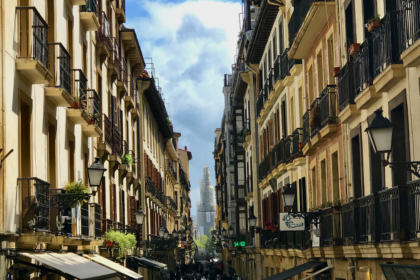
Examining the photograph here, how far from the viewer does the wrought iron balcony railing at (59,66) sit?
54.5ft

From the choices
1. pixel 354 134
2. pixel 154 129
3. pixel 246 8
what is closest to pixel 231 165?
pixel 154 129

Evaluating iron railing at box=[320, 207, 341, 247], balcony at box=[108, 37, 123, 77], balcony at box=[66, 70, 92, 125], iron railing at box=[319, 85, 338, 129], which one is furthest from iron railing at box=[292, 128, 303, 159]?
balcony at box=[66, 70, 92, 125]

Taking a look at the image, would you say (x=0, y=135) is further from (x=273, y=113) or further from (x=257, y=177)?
(x=257, y=177)

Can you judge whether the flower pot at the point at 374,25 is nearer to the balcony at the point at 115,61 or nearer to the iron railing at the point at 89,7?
the iron railing at the point at 89,7

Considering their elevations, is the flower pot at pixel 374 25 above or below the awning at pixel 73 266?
above

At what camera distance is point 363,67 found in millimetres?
15414

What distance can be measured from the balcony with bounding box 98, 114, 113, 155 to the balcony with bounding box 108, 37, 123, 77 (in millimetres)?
2633

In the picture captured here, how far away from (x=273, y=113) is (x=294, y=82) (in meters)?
6.35

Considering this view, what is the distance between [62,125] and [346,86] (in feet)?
23.3

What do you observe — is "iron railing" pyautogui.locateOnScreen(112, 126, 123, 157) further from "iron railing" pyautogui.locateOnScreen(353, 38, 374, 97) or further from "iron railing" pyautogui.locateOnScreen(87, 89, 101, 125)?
"iron railing" pyautogui.locateOnScreen(353, 38, 374, 97)

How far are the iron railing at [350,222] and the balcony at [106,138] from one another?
1017 cm

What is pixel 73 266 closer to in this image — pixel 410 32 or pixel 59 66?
pixel 59 66

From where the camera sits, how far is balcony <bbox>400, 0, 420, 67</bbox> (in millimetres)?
11188

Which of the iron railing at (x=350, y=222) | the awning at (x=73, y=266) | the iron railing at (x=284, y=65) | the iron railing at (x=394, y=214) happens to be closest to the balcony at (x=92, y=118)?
the awning at (x=73, y=266)
